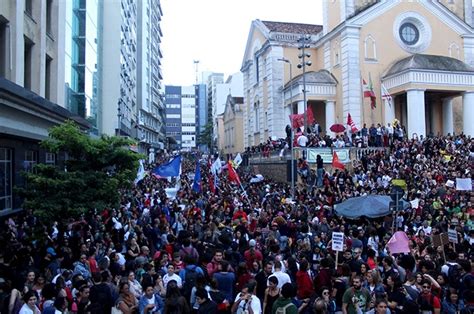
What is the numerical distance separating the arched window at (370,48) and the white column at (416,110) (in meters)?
4.75

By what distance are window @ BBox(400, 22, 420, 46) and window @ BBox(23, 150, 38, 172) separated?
91.7ft

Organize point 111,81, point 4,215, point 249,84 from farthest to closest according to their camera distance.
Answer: point 249,84 → point 111,81 → point 4,215

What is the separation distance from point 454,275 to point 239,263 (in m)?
3.56

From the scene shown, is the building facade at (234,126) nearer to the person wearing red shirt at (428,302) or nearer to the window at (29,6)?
the window at (29,6)

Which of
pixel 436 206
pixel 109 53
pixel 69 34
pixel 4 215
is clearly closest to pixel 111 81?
pixel 109 53

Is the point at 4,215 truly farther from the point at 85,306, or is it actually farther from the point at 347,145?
the point at 347,145

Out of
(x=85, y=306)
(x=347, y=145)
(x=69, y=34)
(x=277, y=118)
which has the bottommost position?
(x=85, y=306)

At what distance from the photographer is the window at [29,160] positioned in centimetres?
1842

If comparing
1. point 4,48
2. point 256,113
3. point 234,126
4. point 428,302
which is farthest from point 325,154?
point 234,126

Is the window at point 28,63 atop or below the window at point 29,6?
below

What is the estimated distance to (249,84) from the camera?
53.1m

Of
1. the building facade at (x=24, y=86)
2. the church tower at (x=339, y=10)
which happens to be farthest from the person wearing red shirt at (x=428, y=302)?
the church tower at (x=339, y=10)

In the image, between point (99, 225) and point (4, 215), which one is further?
point (4, 215)

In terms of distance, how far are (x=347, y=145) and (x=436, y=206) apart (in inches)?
472
